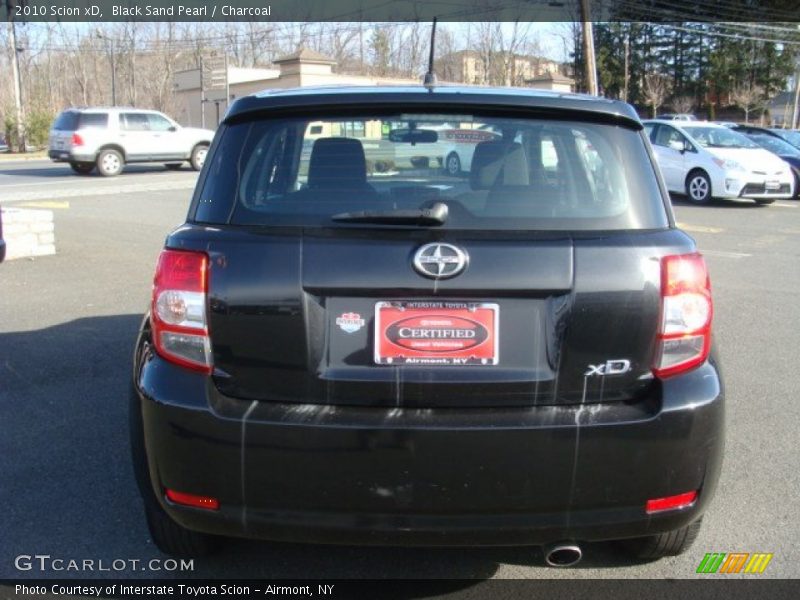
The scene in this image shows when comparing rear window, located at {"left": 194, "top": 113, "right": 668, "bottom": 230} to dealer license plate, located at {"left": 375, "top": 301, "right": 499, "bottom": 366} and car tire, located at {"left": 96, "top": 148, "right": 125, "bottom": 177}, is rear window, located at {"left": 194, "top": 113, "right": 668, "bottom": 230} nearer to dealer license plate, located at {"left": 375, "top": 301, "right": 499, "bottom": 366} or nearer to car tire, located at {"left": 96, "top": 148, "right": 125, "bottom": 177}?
dealer license plate, located at {"left": 375, "top": 301, "right": 499, "bottom": 366}

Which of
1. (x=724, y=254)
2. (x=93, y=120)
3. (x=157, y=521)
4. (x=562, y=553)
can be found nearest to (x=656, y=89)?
(x=93, y=120)

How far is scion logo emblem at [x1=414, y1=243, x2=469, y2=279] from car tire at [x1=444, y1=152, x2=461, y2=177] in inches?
21.6

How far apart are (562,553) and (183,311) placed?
145 cm

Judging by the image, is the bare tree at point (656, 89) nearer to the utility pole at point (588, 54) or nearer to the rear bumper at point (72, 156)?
the utility pole at point (588, 54)

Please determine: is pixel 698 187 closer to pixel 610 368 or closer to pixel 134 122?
pixel 610 368

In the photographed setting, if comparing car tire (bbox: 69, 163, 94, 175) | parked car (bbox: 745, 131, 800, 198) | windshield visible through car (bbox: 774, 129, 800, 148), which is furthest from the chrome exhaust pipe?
car tire (bbox: 69, 163, 94, 175)

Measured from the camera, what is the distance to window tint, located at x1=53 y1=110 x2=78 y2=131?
2306 cm

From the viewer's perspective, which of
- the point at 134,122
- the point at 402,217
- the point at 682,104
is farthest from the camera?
the point at 682,104

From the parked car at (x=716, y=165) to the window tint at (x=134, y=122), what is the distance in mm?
15012

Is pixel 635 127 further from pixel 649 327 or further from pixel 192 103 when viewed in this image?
pixel 192 103

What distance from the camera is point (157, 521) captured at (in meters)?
2.90

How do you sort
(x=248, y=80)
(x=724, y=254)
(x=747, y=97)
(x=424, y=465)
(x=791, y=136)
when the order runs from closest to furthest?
(x=424, y=465) < (x=724, y=254) < (x=791, y=136) < (x=248, y=80) < (x=747, y=97)

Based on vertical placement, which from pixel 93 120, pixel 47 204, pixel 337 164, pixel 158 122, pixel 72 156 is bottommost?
pixel 47 204

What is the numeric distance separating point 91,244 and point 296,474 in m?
9.21
